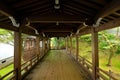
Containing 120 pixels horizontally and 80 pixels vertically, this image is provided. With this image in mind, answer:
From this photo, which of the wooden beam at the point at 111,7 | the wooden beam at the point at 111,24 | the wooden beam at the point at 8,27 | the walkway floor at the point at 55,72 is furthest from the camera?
the walkway floor at the point at 55,72

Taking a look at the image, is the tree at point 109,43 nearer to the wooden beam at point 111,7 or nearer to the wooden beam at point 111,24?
the wooden beam at point 111,24

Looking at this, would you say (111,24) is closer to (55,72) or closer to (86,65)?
(86,65)

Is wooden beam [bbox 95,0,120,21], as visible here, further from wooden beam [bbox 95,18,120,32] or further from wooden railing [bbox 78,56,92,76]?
wooden railing [bbox 78,56,92,76]

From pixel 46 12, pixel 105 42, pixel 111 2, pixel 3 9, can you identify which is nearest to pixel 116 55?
pixel 105 42

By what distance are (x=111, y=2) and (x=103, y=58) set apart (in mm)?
12715

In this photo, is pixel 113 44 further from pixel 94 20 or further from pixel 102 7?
pixel 102 7

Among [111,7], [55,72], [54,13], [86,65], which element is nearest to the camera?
[111,7]

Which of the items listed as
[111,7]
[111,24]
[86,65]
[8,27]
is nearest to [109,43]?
[86,65]

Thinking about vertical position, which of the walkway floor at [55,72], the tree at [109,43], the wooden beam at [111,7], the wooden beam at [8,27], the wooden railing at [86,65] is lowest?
the walkway floor at [55,72]

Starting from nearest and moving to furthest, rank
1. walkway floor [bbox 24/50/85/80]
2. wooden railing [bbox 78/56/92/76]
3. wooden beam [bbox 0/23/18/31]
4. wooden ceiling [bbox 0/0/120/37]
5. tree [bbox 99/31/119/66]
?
wooden beam [bbox 0/23/18/31]
wooden ceiling [bbox 0/0/120/37]
walkway floor [bbox 24/50/85/80]
wooden railing [bbox 78/56/92/76]
tree [bbox 99/31/119/66]

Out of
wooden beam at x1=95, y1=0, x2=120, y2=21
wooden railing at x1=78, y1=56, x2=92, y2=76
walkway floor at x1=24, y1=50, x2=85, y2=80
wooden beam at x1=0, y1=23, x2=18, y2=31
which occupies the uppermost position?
wooden beam at x1=95, y1=0, x2=120, y2=21

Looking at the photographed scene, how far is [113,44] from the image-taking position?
14000mm

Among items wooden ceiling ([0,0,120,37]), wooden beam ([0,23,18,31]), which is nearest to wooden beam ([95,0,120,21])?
wooden ceiling ([0,0,120,37])

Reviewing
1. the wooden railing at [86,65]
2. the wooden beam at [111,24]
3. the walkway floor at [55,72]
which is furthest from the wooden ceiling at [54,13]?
the walkway floor at [55,72]
